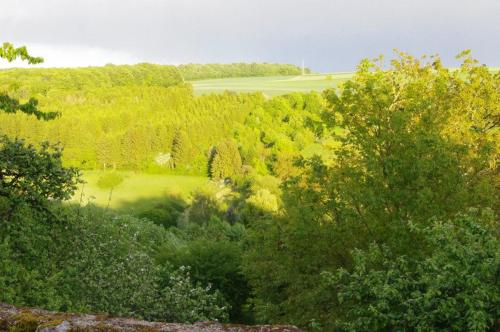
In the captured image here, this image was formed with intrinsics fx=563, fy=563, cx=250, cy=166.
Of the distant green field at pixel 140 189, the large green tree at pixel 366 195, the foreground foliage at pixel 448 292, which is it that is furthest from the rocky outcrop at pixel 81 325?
the distant green field at pixel 140 189

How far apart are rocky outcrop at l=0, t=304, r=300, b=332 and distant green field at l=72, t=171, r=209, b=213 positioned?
124 m

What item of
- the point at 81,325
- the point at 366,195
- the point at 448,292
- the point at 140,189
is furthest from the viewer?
the point at 140,189

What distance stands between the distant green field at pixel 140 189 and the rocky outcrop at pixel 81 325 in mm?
124277

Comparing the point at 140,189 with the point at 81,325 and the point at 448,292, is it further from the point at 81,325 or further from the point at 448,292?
the point at 81,325

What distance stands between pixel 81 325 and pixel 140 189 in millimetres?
155291

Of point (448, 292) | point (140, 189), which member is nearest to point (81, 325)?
point (448, 292)

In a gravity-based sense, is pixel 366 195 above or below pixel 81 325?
below

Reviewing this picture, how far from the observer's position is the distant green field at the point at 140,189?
144m

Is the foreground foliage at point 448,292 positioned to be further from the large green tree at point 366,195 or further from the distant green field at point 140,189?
the distant green field at point 140,189

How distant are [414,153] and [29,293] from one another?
13915 mm

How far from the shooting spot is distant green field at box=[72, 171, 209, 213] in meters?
144

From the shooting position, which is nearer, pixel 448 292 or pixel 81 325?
pixel 81 325

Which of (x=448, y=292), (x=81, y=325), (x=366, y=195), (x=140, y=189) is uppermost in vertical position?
(x=81, y=325)

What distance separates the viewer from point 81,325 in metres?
7.37
